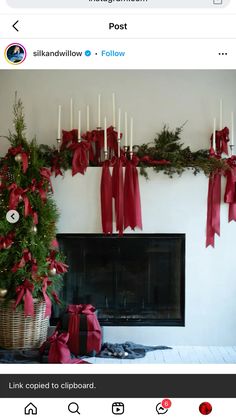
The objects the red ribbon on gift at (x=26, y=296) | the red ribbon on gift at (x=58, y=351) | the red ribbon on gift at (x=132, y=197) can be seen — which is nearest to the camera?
the red ribbon on gift at (x=58, y=351)

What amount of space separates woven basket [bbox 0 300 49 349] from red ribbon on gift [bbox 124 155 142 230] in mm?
789

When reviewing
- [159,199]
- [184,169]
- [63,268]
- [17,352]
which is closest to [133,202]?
[159,199]

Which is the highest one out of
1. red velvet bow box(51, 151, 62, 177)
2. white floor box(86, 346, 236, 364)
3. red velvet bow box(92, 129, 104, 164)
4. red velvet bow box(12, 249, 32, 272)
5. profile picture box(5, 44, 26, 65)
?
red velvet bow box(92, 129, 104, 164)

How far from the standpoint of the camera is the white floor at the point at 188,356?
299cm

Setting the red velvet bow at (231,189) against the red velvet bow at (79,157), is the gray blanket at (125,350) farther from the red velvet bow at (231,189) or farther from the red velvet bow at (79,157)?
the red velvet bow at (79,157)

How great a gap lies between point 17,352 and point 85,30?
8.78 ft

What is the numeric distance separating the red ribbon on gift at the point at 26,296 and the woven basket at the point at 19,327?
0.11 m

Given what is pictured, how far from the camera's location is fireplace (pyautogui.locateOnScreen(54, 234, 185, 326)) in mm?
3408
